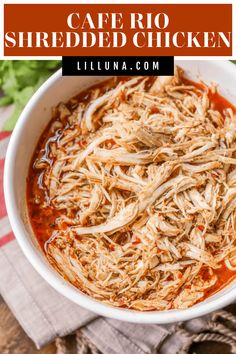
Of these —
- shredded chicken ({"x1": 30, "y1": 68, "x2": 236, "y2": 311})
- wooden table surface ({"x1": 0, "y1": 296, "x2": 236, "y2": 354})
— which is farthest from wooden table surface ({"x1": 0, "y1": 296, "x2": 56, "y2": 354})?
shredded chicken ({"x1": 30, "y1": 68, "x2": 236, "y2": 311})

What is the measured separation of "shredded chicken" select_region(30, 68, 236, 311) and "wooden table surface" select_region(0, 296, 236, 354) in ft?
1.77

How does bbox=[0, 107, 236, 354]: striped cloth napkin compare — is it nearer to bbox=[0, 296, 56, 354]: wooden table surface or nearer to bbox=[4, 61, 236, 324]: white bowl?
bbox=[0, 296, 56, 354]: wooden table surface

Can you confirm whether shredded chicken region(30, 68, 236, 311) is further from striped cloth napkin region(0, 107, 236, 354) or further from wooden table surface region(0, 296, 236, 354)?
wooden table surface region(0, 296, 236, 354)

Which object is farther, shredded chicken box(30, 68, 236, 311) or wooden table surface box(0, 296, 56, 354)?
wooden table surface box(0, 296, 56, 354)

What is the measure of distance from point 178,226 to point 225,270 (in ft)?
0.88

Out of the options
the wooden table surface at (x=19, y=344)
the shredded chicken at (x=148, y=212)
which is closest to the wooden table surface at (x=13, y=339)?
the wooden table surface at (x=19, y=344)

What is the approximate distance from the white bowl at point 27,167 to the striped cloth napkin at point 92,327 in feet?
1.49

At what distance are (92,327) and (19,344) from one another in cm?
36

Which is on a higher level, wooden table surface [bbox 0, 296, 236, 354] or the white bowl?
the white bowl

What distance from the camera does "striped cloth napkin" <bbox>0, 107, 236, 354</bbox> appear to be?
8.92ft

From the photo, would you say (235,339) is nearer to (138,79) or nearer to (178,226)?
(178,226)

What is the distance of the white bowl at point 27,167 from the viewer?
2.23 metres

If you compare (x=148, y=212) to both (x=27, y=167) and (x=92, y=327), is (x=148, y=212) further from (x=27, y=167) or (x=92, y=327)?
(x=92, y=327)

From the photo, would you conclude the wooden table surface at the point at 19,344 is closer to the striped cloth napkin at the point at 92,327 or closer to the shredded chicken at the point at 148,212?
the striped cloth napkin at the point at 92,327
